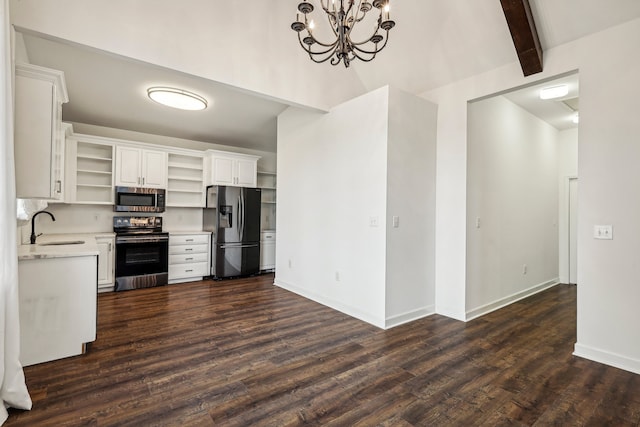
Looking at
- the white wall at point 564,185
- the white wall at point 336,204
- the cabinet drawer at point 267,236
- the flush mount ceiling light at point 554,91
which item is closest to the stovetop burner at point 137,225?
the cabinet drawer at point 267,236

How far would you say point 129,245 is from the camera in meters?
4.72

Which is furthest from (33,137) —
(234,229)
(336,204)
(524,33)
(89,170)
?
(524,33)

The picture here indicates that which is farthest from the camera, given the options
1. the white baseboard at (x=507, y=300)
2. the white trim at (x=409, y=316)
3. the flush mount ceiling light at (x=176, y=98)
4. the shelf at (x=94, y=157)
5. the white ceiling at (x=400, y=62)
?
the shelf at (x=94, y=157)

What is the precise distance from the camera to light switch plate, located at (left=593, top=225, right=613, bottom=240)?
2527 millimetres

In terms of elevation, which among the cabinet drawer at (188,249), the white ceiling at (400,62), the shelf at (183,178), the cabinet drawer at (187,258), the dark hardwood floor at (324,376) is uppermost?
the white ceiling at (400,62)

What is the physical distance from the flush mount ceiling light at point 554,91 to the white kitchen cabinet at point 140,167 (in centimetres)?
576

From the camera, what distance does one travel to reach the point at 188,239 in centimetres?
536

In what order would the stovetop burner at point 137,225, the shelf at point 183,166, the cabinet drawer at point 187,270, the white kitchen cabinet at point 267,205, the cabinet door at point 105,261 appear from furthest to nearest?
the white kitchen cabinet at point 267,205 → the shelf at point 183,166 → the cabinet drawer at point 187,270 → the stovetop burner at point 137,225 → the cabinet door at point 105,261

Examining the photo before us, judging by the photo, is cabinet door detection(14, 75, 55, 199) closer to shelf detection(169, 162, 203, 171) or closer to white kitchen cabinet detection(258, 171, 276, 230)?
shelf detection(169, 162, 203, 171)

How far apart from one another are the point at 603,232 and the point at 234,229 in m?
4.92

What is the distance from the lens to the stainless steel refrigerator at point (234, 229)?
5.41 meters

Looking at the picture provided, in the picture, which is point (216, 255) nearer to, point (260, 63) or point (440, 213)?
point (260, 63)

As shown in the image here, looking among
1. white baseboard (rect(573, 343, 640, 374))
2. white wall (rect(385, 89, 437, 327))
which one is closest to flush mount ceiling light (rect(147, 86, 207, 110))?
white wall (rect(385, 89, 437, 327))

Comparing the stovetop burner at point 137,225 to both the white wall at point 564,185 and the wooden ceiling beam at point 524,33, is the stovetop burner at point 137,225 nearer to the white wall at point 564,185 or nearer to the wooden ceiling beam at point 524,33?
the wooden ceiling beam at point 524,33
